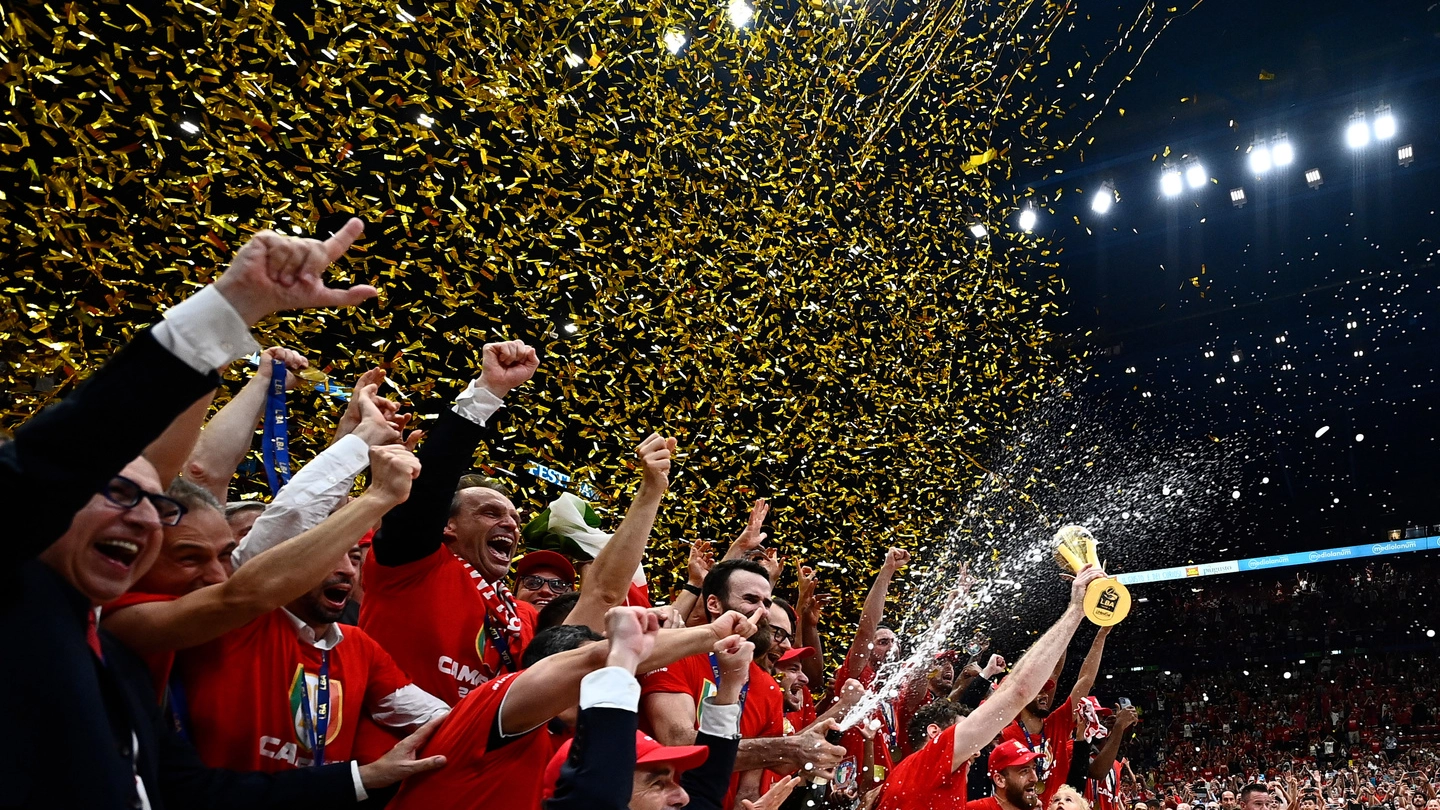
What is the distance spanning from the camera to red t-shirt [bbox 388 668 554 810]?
2.37 metres

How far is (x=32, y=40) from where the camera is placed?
396cm

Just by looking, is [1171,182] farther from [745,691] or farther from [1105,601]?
[745,691]

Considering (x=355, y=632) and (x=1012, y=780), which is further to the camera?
(x=1012, y=780)

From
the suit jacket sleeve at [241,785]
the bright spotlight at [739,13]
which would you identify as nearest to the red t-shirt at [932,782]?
the suit jacket sleeve at [241,785]

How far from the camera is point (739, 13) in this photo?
694 centimetres

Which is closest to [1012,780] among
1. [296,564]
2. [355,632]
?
[355,632]

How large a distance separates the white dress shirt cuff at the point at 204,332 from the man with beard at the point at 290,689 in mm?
844

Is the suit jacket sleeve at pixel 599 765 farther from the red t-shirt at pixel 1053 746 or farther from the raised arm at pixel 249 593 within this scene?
the red t-shirt at pixel 1053 746

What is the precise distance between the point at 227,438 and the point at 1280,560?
2601cm

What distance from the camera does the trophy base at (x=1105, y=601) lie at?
5410 mm

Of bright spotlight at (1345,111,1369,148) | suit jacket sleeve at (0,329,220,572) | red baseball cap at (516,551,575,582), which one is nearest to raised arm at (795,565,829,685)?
red baseball cap at (516,551,575,582)

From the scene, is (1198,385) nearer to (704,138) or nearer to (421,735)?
(704,138)

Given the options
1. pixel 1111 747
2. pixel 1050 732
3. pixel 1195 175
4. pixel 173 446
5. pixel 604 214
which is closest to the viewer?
pixel 173 446

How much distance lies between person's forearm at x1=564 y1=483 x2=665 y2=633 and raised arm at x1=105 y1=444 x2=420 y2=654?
1.16 metres
